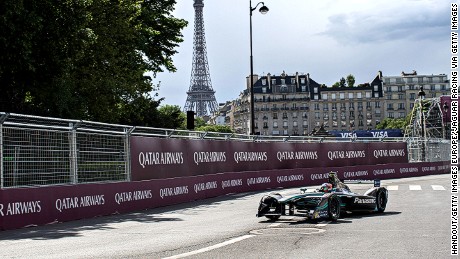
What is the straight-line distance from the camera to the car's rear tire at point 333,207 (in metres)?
14.1

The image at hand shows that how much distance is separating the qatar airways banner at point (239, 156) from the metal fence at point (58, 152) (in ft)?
3.03

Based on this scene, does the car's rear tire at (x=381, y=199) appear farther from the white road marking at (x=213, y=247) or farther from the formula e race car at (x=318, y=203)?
the white road marking at (x=213, y=247)

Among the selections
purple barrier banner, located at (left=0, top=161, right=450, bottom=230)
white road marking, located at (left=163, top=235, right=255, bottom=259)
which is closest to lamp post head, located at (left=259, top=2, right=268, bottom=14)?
purple barrier banner, located at (left=0, top=161, right=450, bottom=230)

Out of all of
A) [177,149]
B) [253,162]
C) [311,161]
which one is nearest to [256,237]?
[177,149]

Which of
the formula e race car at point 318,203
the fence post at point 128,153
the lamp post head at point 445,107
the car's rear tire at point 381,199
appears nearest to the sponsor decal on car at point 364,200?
the formula e race car at point 318,203

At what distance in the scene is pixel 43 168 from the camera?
15.6m

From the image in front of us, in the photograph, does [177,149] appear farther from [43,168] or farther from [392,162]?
[392,162]

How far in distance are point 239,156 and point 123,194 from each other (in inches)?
370

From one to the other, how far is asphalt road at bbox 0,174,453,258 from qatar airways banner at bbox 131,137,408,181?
3190 millimetres

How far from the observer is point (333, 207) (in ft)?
47.1

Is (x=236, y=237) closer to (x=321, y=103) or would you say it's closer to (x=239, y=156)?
(x=239, y=156)

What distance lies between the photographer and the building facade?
17088 centimetres

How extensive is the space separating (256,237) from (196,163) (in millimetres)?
12510

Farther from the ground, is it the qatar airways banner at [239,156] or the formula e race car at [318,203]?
the qatar airways banner at [239,156]
